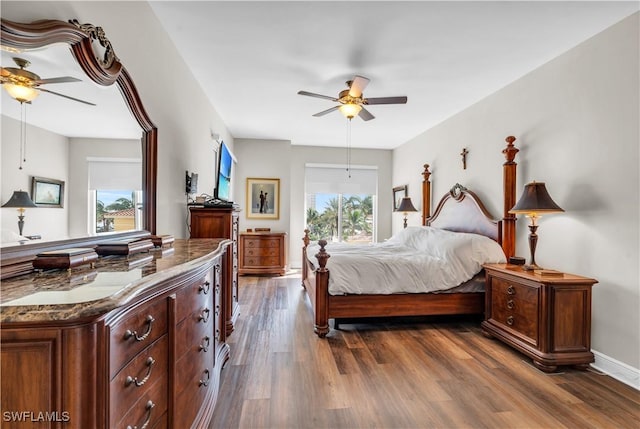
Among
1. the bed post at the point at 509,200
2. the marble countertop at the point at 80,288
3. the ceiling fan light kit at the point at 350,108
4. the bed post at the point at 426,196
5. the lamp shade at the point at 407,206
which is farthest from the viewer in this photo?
the lamp shade at the point at 407,206

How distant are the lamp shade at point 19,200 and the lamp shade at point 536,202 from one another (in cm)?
310

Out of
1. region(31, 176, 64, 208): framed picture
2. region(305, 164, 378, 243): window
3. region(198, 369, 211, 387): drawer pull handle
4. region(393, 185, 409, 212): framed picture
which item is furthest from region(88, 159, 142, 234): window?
region(393, 185, 409, 212): framed picture

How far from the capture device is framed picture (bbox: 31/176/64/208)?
107cm

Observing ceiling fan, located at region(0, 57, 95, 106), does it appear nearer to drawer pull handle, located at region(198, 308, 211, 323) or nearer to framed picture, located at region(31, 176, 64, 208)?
framed picture, located at region(31, 176, 64, 208)

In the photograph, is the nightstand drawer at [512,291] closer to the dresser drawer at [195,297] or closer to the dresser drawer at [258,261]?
the dresser drawer at [195,297]

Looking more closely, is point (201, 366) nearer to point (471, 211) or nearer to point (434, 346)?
point (434, 346)

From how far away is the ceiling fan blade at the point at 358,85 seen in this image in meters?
2.71

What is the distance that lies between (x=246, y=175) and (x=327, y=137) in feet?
5.77

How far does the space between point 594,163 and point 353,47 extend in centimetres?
217

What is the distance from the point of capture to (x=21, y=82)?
102cm

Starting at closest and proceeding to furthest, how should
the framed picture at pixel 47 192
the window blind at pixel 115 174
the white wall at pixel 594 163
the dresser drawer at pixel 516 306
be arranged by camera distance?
the framed picture at pixel 47 192, the window blind at pixel 115 174, the white wall at pixel 594 163, the dresser drawer at pixel 516 306

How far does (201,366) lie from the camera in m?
1.49

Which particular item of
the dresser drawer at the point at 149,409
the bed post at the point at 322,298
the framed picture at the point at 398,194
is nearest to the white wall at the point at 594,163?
the bed post at the point at 322,298

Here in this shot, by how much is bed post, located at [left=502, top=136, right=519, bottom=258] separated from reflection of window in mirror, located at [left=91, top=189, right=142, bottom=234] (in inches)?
131
